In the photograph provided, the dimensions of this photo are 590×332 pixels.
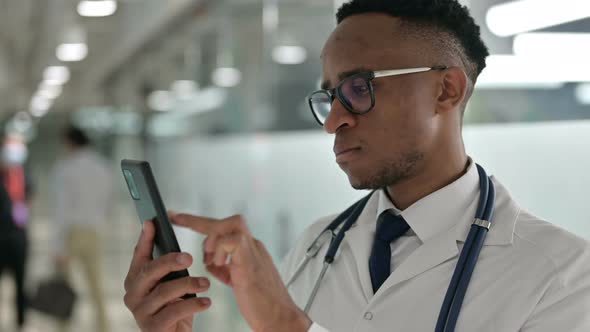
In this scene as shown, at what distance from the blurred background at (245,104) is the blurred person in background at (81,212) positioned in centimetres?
13

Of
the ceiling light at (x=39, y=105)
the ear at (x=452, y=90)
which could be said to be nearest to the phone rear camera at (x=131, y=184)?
the ear at (x=452, y=90)

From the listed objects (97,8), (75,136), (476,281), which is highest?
(97,8)

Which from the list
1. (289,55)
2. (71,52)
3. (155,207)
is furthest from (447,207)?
(71,52)

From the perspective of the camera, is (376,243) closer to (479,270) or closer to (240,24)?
(479,270)

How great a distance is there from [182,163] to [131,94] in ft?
14.4

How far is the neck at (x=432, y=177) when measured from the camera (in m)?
1.66

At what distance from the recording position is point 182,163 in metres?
7.40

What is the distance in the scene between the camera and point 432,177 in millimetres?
1669

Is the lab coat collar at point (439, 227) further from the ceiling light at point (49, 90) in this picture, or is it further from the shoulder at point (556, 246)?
the ceiling light at point (49, 90)

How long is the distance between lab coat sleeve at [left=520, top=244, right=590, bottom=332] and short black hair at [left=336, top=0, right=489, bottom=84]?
0.53m

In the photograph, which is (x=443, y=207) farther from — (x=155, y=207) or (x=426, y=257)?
(x=155, y=207)

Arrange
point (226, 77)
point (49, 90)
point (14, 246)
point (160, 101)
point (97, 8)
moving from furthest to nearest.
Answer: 1. point (49, 90)
2. point (160, 101)
3. point (97, 8)
4. point (14, 246)
5. point (226, 77)

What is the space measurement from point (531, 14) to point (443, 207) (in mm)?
665

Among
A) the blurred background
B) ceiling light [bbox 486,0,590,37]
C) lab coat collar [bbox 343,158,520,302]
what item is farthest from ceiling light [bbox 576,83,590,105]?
lab coat collar [bbox 343,158,520,302]
